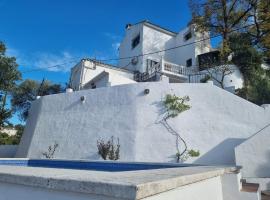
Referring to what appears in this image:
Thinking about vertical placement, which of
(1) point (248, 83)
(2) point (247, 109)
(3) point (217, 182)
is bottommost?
(3) point (217, 182)

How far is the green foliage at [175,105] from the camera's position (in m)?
12.9

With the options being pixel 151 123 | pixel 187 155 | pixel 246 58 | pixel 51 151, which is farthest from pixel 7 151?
pixel 246 58

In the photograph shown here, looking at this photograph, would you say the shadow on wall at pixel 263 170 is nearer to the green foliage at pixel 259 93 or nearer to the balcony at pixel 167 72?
the green foliage at pixel 259 93

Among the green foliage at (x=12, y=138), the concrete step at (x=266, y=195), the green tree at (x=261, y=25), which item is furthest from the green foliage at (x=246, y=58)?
the green foliage at (x=12, y=138)

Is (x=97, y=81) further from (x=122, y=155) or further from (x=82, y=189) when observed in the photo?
(x=82, y=189)

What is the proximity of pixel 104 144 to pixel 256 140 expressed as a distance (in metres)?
6.98

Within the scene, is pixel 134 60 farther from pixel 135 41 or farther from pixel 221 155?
pixel 221 155

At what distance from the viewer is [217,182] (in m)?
4.26

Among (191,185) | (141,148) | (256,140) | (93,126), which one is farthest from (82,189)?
(93,126)

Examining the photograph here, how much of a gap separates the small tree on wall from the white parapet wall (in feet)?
0.63

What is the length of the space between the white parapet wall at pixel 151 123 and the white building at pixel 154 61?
611cm

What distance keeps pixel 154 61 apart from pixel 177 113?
14.5 m

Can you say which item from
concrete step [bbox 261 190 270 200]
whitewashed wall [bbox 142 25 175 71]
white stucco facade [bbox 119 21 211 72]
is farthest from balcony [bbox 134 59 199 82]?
concrete step [bbox 261 190 270 200]

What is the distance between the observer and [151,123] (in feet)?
42.5
